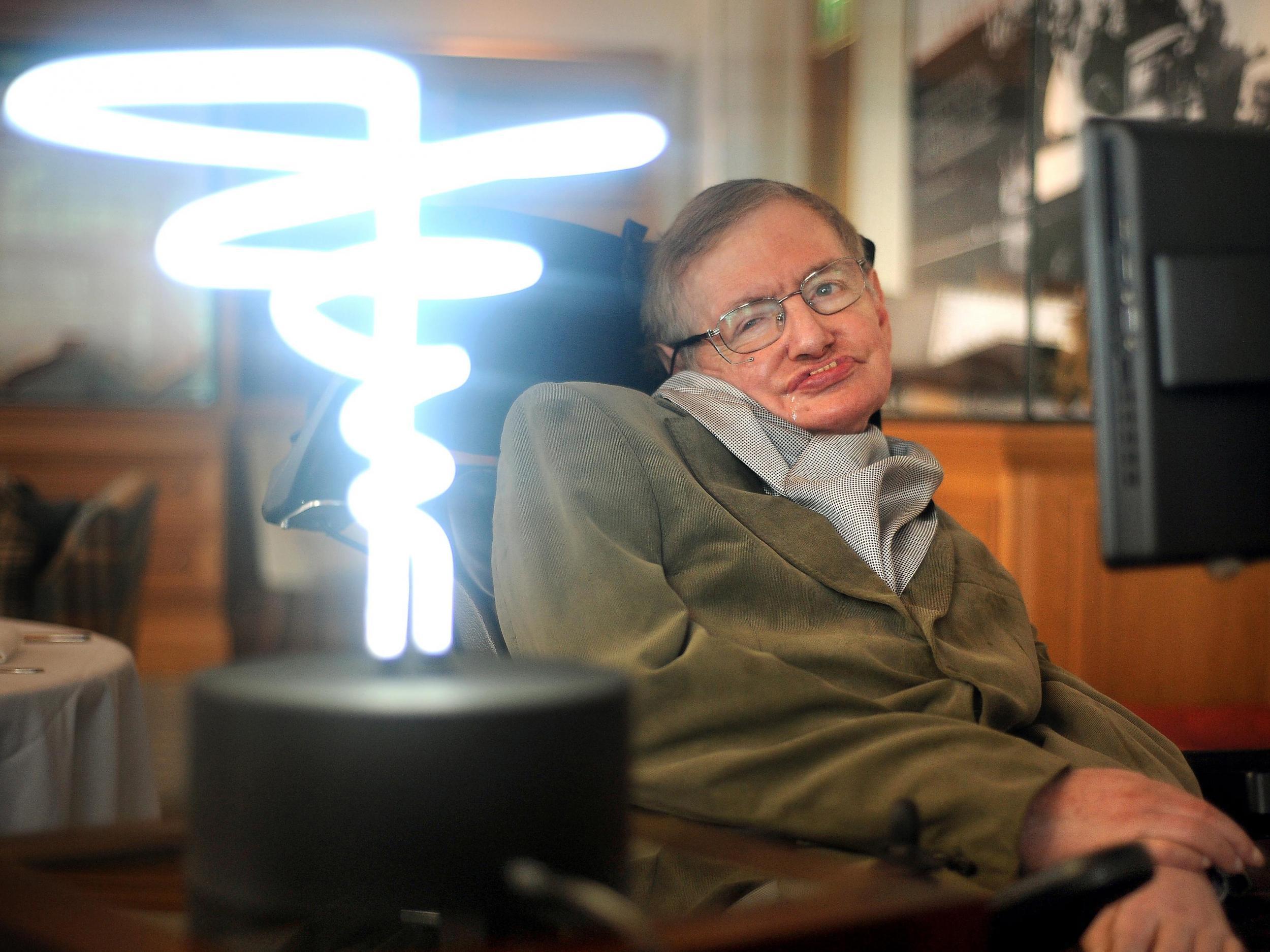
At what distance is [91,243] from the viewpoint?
5.31m

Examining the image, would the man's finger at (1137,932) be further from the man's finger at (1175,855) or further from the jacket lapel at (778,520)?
the jacket lapel at (778,520)

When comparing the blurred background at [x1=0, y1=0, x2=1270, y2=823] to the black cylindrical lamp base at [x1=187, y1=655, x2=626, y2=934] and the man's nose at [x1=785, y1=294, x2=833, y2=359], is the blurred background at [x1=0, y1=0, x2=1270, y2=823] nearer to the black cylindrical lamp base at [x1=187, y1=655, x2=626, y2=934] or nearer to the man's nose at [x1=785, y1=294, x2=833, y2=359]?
the man's nose at [x1=785, y1=294, x2=833, y2=359]

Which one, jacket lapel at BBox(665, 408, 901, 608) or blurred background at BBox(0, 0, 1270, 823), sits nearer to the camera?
jacket lapel at BBox(665, 408, 901, 608)

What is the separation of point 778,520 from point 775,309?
1.15ft

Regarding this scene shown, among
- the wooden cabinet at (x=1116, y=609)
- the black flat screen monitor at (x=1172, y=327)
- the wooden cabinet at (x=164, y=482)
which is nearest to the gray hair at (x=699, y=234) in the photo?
the black flat screen monitor at (x=1172, y=327)

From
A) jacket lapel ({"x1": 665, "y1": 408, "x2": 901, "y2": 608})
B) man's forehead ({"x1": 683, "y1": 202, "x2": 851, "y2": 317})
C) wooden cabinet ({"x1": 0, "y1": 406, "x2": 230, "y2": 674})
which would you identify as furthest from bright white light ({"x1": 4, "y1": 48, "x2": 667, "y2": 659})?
wooden cabinet ({"x1": 0, "y1": 406, "x2": 230, "y2": 674})

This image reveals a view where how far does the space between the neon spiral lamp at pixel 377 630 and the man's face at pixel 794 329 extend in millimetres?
721

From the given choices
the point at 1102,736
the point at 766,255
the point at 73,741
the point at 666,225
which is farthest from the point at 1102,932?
the point at 666,225

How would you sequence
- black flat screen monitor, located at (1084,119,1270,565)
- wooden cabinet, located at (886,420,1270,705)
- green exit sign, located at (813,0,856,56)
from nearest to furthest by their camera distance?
black flat screen monitor, located at (1084,119,1270,565) → wooden cabinet, located at (886,420,1270,705) → green exit sign, located at (813,0,856,56)

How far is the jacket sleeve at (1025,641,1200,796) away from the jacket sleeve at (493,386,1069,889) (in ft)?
0.86

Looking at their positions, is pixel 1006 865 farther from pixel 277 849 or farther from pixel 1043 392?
pixel 1043 392

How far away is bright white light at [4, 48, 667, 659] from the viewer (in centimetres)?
62

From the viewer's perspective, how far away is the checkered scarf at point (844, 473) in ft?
4.29

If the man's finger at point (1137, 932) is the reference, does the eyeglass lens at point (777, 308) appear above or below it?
above
